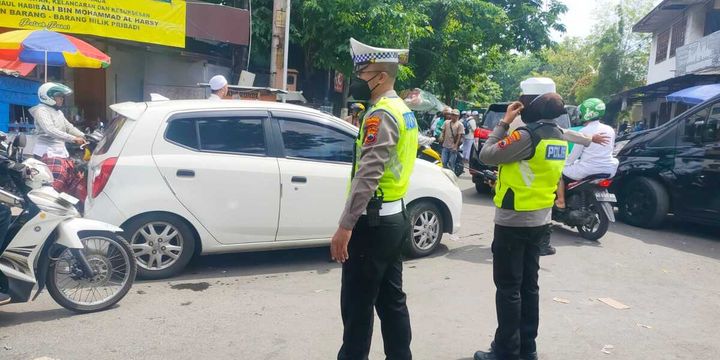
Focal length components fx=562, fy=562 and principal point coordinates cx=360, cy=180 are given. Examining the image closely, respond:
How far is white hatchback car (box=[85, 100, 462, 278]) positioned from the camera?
4.93 m

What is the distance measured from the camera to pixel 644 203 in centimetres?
810

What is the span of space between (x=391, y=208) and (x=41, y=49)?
7341 mm

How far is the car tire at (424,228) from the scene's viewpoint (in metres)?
6.00

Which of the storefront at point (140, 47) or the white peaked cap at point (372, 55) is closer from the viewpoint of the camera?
the white peaked cap at point (372, 55)

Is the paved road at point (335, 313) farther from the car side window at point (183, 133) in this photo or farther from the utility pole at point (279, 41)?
the utility pole at point (279, 41)

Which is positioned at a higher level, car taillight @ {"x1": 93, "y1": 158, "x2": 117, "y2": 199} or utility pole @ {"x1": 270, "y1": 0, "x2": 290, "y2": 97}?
utility pole @ {"x1": 270, "y1": 0, "x2": 290, "y2": 97}

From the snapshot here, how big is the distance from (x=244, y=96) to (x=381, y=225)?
7159 mm

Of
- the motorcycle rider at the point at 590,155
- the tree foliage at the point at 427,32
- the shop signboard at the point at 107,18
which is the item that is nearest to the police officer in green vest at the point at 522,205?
the motorcycle rider at the point at 590,155

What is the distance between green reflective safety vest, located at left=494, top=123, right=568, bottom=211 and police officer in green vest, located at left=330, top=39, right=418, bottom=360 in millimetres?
811

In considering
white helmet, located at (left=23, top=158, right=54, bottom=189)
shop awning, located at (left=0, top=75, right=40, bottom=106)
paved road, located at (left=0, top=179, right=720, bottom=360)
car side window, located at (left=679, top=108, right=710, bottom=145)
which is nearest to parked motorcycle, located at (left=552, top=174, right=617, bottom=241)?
paved road, located at (left=0, top=179, right=720, bottom=360)

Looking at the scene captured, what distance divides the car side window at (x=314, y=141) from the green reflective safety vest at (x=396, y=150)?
259 centimetres

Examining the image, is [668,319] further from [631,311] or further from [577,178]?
[577,178]

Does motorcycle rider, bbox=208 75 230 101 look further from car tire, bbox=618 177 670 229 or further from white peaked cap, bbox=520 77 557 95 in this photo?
car tire, bbox=618 177 670 229

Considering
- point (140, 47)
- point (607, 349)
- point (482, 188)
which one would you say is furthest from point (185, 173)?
point (140, 47)
